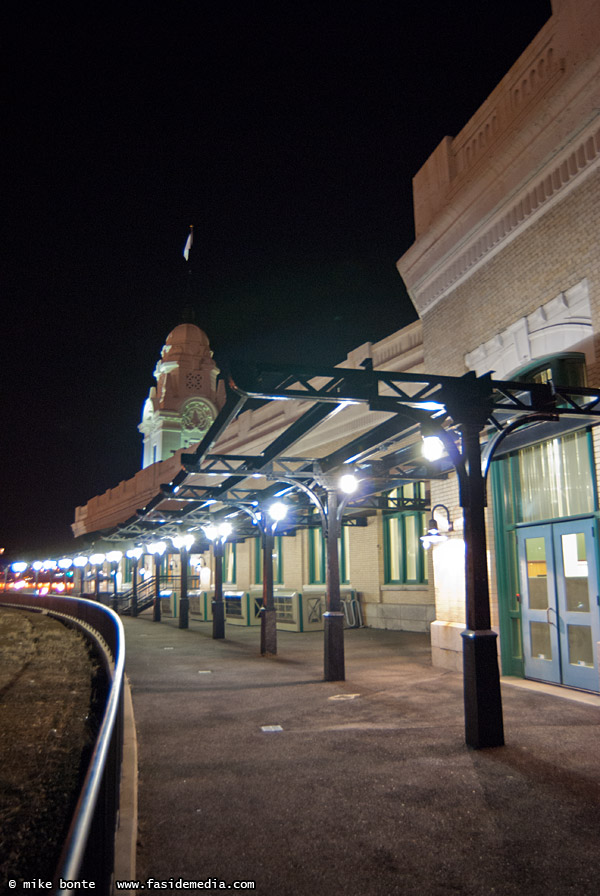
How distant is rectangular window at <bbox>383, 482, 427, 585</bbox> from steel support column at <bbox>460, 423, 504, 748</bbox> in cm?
1426

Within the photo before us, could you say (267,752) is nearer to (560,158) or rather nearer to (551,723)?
(551,723)

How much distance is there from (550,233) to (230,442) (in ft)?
76.8

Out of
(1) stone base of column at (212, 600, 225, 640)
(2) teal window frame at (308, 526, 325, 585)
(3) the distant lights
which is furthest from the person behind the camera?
(2) teal window frame at (308, 526, 325, 585)

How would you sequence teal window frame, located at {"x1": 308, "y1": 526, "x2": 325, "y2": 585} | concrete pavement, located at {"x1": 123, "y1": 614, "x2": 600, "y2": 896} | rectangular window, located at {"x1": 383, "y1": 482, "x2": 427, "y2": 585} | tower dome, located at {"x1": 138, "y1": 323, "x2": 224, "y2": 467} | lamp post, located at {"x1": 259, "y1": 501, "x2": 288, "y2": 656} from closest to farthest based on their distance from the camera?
1. concrete pavement, located at {"x1": 123, "y1": 614, "x2": 600, "y2": 896}
2. lamp post, located at {"x1": 259, "y1": 501, "x2": 288, "y2": 656}
3. rectangular window, located at {"x1": 383, "y1": 482, "x2": 427, "y2": 585}
4. teal window frame, located at {"x1": 308, "y1": 526, "x2": 325, "y2": 585}
5. tower dome, located at {"x1": 138, "y1": 323, "x2": 224, "y2": 467}

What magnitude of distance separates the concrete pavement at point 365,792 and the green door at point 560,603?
0.63 metres

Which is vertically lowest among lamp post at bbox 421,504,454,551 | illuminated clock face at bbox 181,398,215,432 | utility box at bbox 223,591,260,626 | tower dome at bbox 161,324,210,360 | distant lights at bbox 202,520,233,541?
utility box at bbox 223,591,260,626

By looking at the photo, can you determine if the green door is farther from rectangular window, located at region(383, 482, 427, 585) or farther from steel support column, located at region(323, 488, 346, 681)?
rectangular window, located at region(383, 482, 427, 585)

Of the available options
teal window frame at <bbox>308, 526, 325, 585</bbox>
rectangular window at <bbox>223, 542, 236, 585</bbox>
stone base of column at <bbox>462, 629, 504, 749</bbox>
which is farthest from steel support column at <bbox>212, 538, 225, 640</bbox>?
stone base of column at <bbox>462, 629, 504, 749</bbox>

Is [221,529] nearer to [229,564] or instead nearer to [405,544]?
[405,544]

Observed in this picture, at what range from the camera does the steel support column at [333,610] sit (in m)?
12.4

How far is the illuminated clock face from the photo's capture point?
59.8 metres

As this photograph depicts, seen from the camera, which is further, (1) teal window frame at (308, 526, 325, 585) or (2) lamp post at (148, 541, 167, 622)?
(2) lamp post at (148, 541, 167, 622)

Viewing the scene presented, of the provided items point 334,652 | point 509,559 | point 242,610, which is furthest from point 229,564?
point 509,559

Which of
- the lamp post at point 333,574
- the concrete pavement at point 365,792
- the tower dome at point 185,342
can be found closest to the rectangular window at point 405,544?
the lamp post at point 333,574
